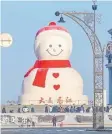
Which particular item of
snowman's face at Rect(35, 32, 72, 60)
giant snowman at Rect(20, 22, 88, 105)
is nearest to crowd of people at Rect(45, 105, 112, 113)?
giant snowman at Rect(20, 22, 88, 105)

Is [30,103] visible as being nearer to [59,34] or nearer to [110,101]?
[59,34]

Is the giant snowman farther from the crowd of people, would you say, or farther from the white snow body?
the crowd of people

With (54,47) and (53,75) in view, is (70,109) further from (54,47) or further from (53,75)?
(54,47)

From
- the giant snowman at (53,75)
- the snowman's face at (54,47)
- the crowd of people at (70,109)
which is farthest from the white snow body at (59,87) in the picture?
the crowd of people at (70,109)

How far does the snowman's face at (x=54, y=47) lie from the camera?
209ft

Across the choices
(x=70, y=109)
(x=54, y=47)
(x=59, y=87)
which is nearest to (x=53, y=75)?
(x=59, y=87)

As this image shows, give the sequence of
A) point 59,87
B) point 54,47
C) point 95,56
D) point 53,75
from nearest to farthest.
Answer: point 95,56
point 54,47
point 53,75
point 59,87

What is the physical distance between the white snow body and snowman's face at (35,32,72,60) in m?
1.40

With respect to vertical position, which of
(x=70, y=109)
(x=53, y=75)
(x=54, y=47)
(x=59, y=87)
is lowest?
(x=70, y=109)

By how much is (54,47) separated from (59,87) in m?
4.17

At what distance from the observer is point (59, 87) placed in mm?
65312

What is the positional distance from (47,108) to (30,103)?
8.78m

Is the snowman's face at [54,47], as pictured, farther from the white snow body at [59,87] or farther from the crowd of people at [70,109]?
the crowd of people at [70,109]

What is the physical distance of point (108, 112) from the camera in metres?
51.3
